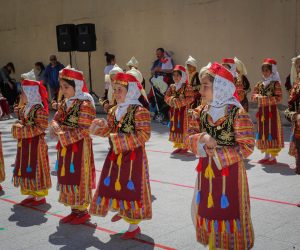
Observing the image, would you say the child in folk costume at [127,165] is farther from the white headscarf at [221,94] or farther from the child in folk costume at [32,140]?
the child in folk costume at [32,140]

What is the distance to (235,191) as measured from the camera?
129 inches

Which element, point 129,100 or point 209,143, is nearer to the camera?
point 209,143

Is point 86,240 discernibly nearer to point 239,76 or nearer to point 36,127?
point 36,127

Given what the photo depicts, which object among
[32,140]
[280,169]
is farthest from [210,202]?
[280,169]

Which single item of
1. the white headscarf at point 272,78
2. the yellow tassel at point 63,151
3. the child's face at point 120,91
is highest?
the child's face at point 120,91

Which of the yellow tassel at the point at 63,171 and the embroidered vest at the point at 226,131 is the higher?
the embroidered vest at the point at 226,131

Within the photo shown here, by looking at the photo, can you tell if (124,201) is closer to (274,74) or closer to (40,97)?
(40,97)

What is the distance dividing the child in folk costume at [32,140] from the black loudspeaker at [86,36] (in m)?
8.99

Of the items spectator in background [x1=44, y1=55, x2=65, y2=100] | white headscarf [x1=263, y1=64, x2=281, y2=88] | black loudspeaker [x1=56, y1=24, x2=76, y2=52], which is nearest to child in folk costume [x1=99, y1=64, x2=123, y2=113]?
white headscarf [x1=263, y1=64, x2=281, y2=88]

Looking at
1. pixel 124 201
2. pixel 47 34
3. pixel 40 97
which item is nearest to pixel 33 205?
pixel 40 97

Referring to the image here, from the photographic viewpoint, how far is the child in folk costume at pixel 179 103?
7.53 meters

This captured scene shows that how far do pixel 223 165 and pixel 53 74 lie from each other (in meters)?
12.2

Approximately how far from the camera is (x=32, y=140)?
4973 millimetres

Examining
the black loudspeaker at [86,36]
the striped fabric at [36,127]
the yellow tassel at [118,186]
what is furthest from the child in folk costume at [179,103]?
the black loudspeaker at [86,36]
